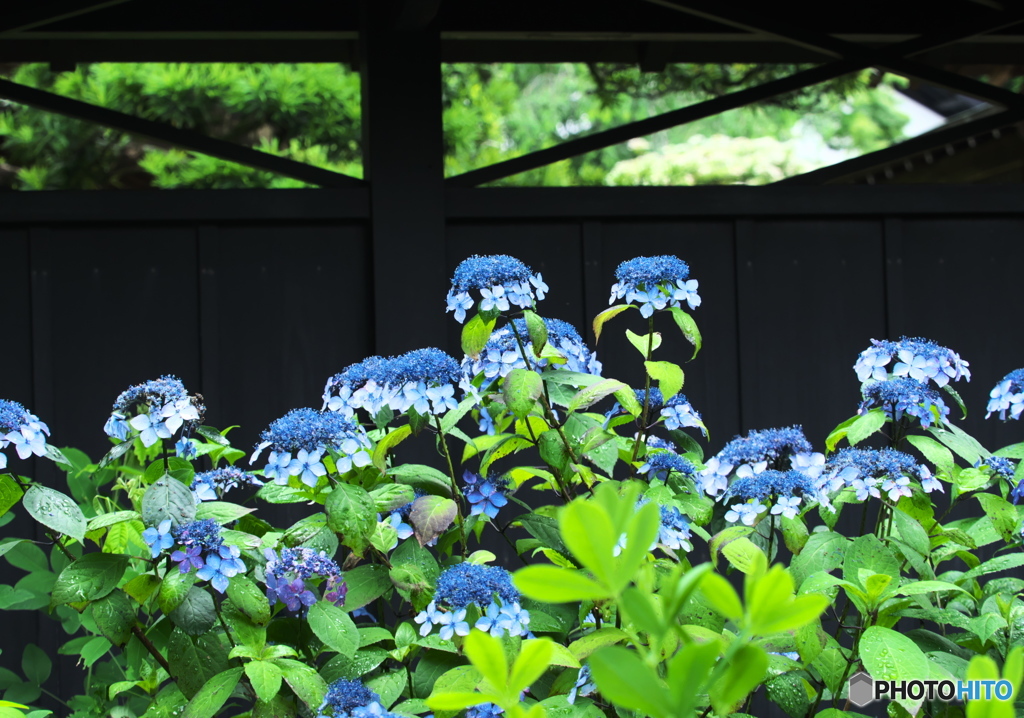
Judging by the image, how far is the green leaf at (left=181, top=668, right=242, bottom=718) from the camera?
4.06 feet

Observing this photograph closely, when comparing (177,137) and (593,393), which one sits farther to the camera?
(177,137)

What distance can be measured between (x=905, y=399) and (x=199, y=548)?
44.9 inches

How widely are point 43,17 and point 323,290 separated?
1.13 m

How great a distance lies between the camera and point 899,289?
290 centimetres

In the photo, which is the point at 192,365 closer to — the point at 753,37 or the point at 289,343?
the point at 289,343

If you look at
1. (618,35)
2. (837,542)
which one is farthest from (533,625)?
(618,35)

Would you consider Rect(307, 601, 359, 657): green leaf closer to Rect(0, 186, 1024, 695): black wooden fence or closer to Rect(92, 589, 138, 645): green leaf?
Rect(92, 589, 138, 645): green leaf

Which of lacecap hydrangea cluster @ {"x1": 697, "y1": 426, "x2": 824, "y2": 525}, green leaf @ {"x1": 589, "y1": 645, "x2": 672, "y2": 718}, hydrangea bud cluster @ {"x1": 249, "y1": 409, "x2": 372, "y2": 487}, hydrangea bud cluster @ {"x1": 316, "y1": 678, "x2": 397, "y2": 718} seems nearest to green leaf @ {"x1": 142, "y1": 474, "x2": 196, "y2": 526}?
hydrangea bud cluster @ {"x1": 249, "y1": 409, "x2": 372, "y2": 487}

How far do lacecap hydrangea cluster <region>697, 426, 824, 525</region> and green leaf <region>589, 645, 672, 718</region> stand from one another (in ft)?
3.63

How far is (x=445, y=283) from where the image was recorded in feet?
8.86

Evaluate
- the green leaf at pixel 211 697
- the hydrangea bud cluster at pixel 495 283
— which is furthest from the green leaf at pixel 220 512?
the hydrangea bud cluster at pixel 495 283

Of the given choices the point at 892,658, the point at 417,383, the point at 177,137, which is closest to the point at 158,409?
the point at 417,383

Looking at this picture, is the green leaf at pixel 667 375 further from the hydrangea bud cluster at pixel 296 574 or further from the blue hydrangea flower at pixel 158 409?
the blue hydrangea flower at pixel 158 409

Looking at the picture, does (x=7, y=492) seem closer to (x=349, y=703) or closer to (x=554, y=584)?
(x=349, y=703)
